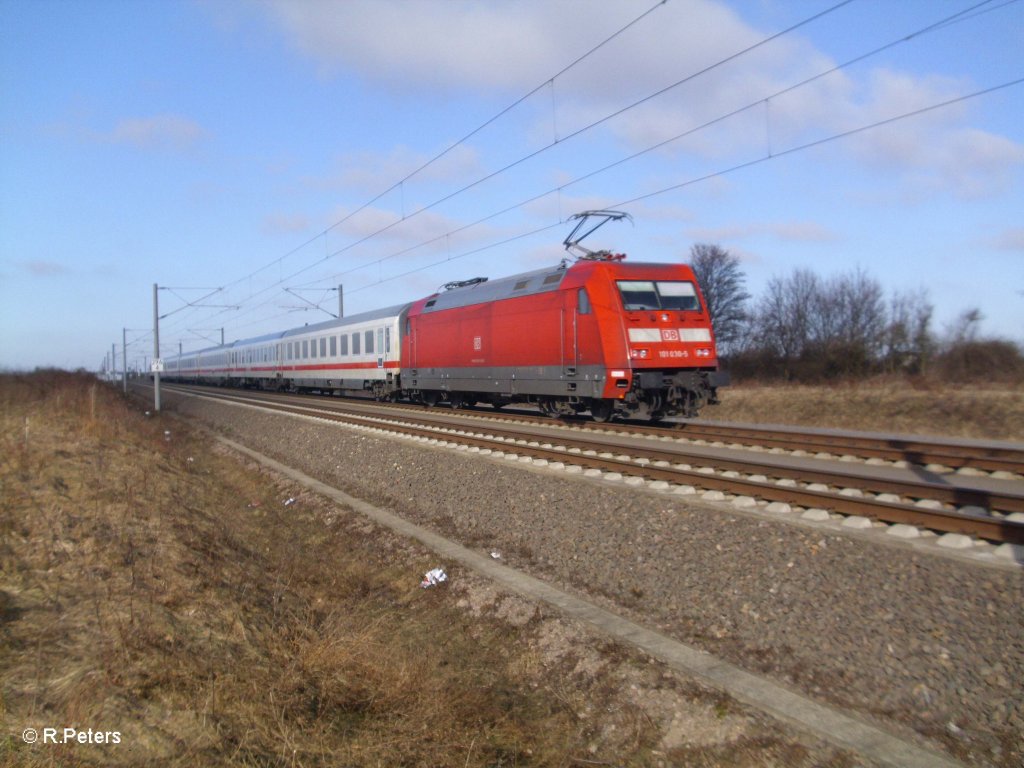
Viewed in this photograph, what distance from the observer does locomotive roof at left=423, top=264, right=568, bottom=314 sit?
17.8 m

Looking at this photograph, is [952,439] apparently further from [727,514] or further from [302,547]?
[302,547]

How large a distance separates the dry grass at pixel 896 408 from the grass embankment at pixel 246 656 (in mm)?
13856

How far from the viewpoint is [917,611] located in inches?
201

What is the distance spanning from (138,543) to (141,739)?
4283 millimetres

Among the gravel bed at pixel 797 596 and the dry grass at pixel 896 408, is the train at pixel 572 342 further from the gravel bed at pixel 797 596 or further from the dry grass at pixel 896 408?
the gravel bed at pixel 797 596

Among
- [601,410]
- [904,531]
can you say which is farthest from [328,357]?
[904,531]

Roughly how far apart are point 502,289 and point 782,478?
37.3 ft

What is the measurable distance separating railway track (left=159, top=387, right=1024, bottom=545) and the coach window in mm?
2560

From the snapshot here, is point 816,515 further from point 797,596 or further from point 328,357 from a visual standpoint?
point 328,357

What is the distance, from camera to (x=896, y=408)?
63.2 feet

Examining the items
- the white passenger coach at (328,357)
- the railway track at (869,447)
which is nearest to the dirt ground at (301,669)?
the railway track at (869,447)

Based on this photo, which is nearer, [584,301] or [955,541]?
[955,541]

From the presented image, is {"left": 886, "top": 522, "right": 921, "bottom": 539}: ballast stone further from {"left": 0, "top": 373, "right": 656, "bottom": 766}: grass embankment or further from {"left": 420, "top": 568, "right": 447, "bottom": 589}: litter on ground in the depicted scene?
{"left": 420, "top": 568, "right": 447, "bottom": 589}: litter on ground

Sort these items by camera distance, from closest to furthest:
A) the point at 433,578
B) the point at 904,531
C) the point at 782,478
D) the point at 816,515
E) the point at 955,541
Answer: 1. the point at 955,541
2. the point at 904,531
3. the point at 433,578
4. the point at 816,515
5. the point at 782,478
